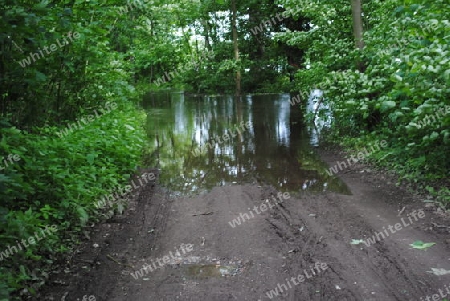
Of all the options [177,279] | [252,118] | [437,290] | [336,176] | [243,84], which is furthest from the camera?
[243,84]

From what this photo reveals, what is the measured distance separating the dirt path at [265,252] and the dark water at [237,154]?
3.24 feet

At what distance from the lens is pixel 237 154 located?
10.6 m

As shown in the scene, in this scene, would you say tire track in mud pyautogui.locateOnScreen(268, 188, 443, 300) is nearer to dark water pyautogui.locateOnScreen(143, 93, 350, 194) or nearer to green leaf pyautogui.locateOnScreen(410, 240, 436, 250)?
green leaf pyautogui.locateOnScreen(410, 240, 436, 250)

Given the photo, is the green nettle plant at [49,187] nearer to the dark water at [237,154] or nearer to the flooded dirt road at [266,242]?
the flooded dirt road at [266,242]

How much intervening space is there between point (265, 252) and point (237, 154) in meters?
5.81

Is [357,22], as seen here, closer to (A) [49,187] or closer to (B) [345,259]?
(B) [345,259]

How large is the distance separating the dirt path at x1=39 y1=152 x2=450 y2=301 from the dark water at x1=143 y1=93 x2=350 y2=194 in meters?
0.99

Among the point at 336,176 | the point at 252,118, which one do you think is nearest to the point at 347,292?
the point at 336,176

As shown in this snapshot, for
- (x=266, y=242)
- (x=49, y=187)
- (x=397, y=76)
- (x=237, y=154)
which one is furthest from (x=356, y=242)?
(x=237, y=154)

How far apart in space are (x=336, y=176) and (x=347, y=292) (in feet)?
14.5

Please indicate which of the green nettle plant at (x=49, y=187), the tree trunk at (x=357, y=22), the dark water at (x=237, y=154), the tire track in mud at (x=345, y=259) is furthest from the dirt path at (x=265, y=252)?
the tree trunk at (x=357, y=22)

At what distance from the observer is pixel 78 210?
5.36 m

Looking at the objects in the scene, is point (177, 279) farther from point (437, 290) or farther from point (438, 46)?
point (438, 46)

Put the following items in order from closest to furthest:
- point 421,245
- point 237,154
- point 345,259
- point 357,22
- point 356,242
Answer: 1. point 345,259
2. point 421,245
3. point 356,242
4. point 357,22
5. point 237,154
